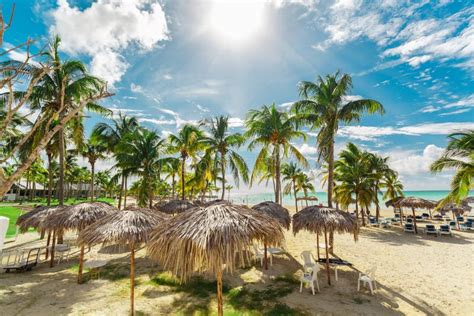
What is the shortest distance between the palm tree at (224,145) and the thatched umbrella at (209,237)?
12484mm

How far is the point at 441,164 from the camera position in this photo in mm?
12430

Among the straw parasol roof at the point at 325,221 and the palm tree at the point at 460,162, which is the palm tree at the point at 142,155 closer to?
the straw parasol roof at the point at 325,221

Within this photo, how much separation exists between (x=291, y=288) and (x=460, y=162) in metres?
11.0

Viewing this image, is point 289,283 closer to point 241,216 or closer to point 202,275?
point 202,275

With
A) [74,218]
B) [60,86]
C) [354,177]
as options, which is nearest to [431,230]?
[354,177]

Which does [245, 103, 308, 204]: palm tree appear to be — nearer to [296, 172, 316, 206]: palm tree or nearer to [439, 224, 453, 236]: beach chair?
[439, 224, 453, 236]: beach chair

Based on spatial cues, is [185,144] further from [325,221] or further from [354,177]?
[354,177]

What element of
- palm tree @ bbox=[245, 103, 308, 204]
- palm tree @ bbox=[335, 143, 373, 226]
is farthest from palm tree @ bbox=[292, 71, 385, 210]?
palm tree @ bbox=[335, 143, 373, 226]

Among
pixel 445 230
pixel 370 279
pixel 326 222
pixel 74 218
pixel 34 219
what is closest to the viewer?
pixel 370 279

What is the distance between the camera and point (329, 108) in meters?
14.1

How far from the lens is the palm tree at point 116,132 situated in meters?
19.8

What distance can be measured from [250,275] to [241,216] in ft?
15.7

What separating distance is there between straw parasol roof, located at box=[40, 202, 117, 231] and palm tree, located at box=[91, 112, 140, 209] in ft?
29.2

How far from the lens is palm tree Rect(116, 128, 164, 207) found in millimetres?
17734
